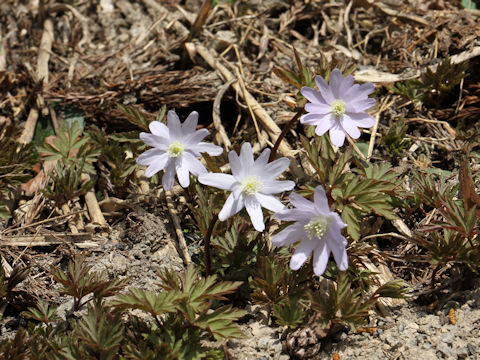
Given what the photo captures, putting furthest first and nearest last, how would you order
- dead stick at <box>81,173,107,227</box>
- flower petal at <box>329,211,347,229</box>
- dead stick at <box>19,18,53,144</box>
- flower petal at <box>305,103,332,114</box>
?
dead stick at <box>19,18,53,144</box>
dead stick at <box>81,173,107,227</box>
flower petal at <box>305,103,332,114</box>
flower petal at <box>329,211,347,229</box>

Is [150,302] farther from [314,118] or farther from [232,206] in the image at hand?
[314,118]

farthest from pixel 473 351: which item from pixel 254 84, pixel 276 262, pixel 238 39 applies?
pixel 238 39

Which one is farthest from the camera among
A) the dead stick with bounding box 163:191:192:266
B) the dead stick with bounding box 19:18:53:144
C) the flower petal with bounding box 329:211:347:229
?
the dead stick with bounding box 19:18:53:144

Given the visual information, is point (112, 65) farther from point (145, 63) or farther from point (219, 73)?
point (219, 73)

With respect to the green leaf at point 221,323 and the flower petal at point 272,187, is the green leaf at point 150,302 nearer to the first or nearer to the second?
the green leaf at point 221,323

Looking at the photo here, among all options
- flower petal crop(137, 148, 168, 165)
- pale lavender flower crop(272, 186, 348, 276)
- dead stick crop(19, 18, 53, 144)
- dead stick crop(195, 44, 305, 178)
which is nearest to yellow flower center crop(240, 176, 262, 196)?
pale lavender flower crop(272, 186, 348, 276)

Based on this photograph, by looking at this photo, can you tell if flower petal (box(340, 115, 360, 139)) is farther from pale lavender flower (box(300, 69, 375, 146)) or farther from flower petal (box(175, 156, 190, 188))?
flower petal (box(175, 156, 190, 188))

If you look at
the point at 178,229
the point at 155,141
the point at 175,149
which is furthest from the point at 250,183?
the point at 178,229
